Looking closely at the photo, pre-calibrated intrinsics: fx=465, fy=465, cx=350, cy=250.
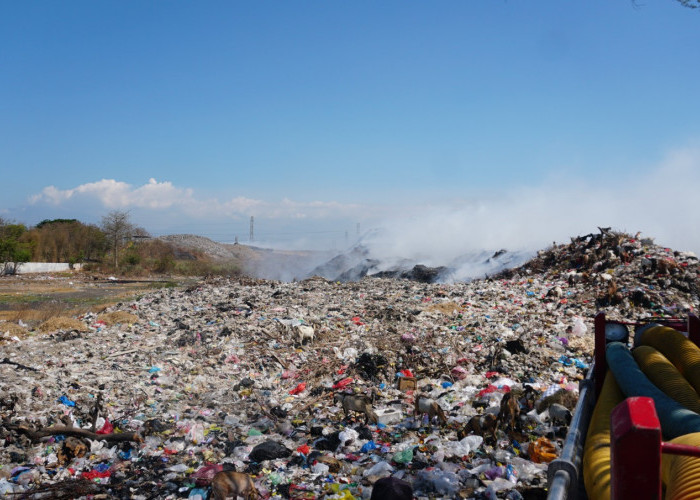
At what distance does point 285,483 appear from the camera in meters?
3.36

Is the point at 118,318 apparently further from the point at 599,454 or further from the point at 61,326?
the point at 599,454

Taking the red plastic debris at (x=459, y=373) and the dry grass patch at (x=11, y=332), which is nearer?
the red plastic debris at (x=459, y=373)

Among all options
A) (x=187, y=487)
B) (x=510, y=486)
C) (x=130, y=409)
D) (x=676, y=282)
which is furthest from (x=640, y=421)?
(x=676, y=282)

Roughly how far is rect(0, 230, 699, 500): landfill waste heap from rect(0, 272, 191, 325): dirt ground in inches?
93.9

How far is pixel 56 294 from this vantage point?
1661 cm

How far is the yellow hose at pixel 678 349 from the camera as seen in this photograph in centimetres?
230

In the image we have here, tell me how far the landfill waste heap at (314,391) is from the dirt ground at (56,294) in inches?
93.9

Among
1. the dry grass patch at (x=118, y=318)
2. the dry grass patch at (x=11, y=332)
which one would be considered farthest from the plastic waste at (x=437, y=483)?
the dry grass patch at (x=11, y=332)

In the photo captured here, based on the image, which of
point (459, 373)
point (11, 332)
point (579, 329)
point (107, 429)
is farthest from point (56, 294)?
point (579, 329)

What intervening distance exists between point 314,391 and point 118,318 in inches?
196

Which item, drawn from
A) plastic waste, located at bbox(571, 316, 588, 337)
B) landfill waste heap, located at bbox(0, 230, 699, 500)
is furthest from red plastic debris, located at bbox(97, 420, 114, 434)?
plastic waste, located at bbox(571, 316, 588, 337)

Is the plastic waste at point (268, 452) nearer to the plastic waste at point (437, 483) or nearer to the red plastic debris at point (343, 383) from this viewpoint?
the plastic waste at point (437, 483)

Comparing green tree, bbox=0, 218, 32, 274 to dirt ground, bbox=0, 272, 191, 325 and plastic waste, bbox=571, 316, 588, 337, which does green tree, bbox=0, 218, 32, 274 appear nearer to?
dirt ground, bbox=0, 272, 191, 325

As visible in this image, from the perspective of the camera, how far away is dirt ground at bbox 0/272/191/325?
422 inches
